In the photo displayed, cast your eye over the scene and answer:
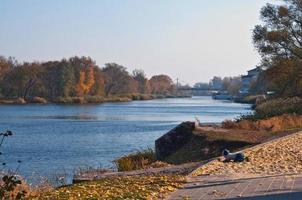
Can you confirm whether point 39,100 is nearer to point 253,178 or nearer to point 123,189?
point 253,178

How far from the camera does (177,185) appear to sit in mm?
14227

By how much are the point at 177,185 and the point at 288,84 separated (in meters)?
39.6

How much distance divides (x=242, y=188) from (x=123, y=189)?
8.30 feet

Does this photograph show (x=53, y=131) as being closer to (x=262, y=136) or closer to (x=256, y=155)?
(x=262, y=136)

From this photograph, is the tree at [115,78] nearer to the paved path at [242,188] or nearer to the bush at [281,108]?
the bush at [281,108]

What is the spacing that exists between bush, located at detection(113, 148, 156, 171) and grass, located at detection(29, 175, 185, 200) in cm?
608

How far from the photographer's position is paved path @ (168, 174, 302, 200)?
1256cm

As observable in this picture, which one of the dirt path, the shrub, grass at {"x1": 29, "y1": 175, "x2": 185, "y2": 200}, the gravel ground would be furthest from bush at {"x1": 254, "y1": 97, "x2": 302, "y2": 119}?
the shrub

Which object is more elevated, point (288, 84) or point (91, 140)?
point (288, 84)

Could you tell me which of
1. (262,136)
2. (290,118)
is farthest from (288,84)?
(262,136)

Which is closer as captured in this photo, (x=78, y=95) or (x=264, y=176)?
(x=264, y=176)

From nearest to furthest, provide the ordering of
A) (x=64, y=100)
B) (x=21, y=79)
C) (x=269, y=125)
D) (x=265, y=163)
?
(x=265, y=163) → (x=269, y=125) → (x=21, y=79) → (x=64, y=100)

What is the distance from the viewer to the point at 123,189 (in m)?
13.6

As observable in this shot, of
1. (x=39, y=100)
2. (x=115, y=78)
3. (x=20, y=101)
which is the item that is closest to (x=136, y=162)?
(x=20, y=101)
